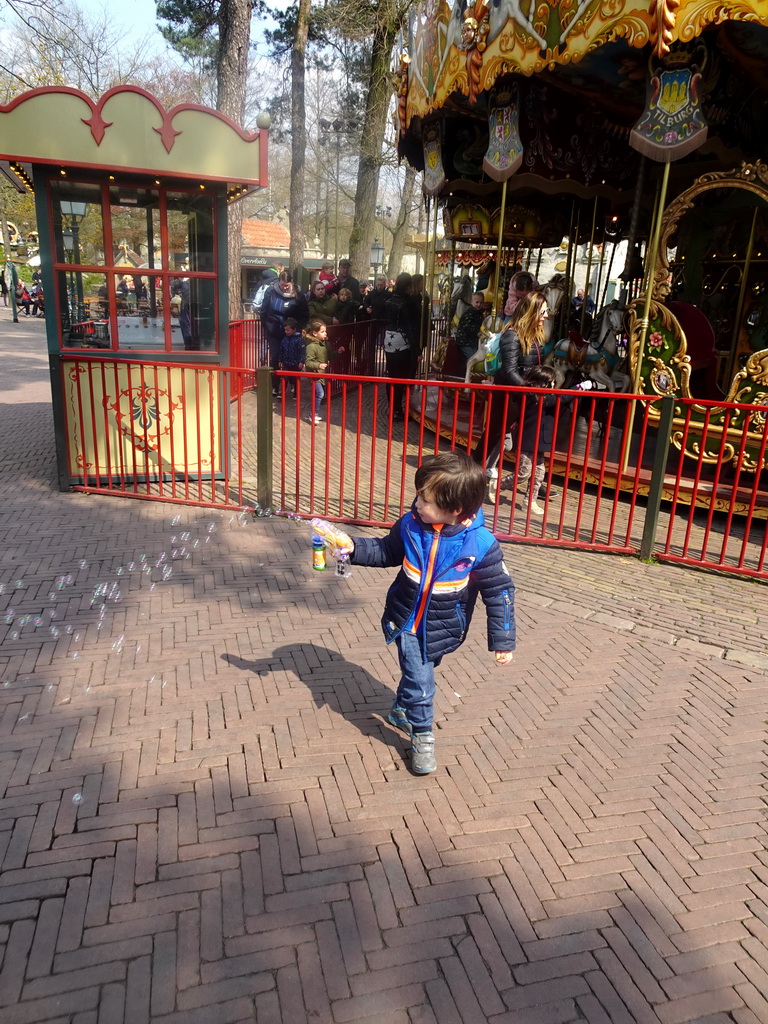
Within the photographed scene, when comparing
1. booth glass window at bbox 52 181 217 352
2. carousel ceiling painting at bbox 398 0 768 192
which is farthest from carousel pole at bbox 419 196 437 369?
booth glass window at bbox 52 181 217 352

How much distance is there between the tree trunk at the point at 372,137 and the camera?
58.5 ft

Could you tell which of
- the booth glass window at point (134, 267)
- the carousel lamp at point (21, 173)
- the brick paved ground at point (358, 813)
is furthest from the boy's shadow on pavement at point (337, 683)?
the carousel lamp at point (21, 173)

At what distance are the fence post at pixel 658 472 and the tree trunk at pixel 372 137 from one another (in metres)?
13.9

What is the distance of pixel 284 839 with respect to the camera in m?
2.65

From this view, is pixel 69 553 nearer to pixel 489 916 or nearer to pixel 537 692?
pixel 537 692

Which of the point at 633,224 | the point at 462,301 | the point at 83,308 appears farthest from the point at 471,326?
the point at 83,308

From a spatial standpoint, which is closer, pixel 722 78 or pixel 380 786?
pixel 380 786

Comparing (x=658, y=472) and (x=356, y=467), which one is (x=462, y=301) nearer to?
(x=356, y=467)

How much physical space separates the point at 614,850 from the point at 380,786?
2.92 feet

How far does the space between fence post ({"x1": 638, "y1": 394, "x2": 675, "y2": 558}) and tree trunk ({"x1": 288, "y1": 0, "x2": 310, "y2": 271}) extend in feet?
47.2

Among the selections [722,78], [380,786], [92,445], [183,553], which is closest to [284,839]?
[380,786]

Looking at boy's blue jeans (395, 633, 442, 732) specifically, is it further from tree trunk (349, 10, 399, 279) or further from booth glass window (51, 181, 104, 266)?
tree trunk (349, 10, 399, 279)

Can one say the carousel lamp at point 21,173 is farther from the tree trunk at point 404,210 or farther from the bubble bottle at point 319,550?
the tree trunk at point 404,210

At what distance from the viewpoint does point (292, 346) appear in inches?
436
